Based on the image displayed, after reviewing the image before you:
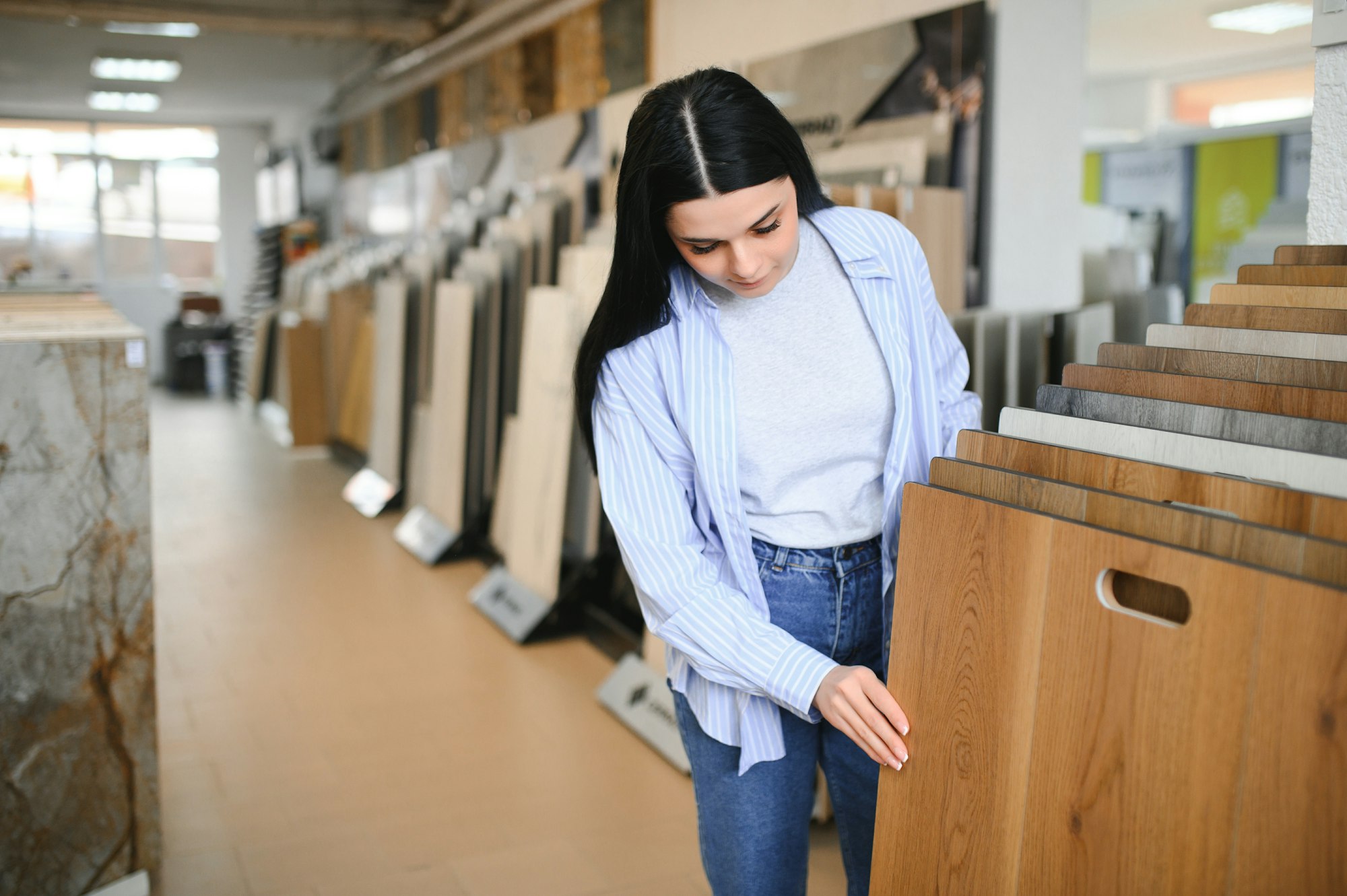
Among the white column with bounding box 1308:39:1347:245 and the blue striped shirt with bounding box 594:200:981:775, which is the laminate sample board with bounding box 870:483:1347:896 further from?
the white column with bounding box 1308:39:1347:245

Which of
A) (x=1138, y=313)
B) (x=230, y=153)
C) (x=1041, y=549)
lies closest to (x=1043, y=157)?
(x=1138, y=313)

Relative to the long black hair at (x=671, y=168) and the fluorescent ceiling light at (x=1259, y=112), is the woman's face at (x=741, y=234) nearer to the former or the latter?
the long black hair at (x=671, y=168)

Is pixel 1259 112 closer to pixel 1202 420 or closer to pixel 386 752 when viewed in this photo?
pixel 386 752

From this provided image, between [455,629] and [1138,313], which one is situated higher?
[1138,313]

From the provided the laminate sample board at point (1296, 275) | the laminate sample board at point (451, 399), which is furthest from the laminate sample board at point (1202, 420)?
the laminate sample board at point (451, 399)

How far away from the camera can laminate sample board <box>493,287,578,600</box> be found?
3934mm

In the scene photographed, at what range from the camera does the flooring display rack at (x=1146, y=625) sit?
729 millimetres

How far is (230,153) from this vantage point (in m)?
14.8

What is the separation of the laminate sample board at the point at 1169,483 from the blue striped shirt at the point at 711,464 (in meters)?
0.31

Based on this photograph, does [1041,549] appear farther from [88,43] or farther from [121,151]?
[121,151]

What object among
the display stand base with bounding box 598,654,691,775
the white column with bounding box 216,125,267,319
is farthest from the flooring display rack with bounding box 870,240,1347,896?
the white column with bounding box 216,125,267,319

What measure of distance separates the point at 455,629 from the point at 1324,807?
3.81m

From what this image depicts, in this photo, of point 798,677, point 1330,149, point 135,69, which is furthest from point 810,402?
point 135,69

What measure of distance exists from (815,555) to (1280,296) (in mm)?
598
